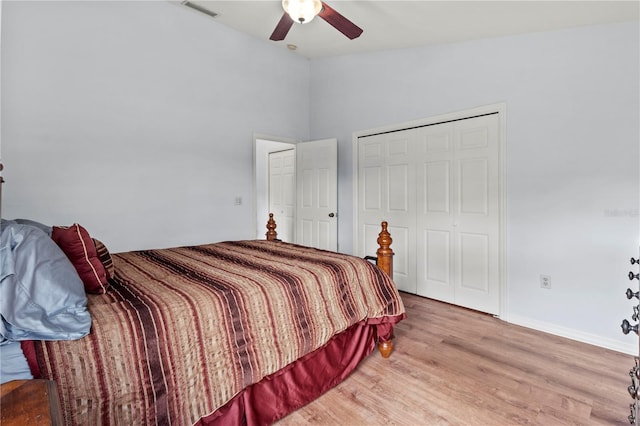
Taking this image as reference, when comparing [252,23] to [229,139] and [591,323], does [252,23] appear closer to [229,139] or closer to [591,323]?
[229,139]

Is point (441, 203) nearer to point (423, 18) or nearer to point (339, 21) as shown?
point (423, 18)

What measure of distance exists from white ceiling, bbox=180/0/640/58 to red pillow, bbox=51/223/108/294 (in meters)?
2.66

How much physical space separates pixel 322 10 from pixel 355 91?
1986 mm

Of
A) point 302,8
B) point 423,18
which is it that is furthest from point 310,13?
point 423,18

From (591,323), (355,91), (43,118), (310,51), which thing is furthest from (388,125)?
(43,118)

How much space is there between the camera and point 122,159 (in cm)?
324

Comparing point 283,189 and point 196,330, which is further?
point 283,189

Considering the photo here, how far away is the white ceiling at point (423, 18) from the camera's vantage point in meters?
2.40

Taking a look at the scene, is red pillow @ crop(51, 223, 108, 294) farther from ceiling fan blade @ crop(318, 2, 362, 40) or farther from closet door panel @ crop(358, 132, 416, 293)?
closet door panel @ crop(358, 132, 416, 293)

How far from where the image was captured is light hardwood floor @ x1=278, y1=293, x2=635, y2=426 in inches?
67.1

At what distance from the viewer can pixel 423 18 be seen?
2.92 metres

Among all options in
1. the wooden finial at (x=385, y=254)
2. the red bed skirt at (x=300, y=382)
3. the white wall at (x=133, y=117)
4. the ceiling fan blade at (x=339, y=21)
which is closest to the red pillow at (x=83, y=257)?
the red bed skirt at (x=300, y=382)

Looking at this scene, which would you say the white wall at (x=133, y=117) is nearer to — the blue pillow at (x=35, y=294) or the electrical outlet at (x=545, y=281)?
the blue pillow at (x=35, y=294)

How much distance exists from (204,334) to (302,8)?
7.11 feet
